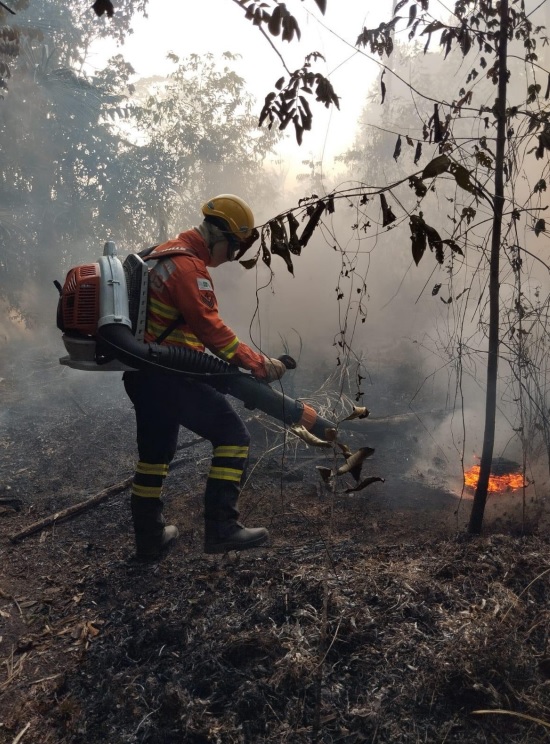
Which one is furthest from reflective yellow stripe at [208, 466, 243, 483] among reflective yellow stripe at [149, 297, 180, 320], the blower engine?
reflective yellow stripe at [149, 297, 180, 320]

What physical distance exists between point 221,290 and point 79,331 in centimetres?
1239

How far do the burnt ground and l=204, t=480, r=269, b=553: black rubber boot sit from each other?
0.12 meters

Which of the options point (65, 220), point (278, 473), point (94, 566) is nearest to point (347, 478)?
point (278, 473)

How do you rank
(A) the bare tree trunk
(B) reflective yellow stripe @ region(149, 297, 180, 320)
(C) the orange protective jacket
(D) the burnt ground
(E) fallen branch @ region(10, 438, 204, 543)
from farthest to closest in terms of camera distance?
1. (E) fallen branch @ region(10, 438, 204, 543)
2. (B) reflective yellow stripe @ region(149, 297, 180, 320)
3. (C) the orange protective jacket
4. (A) the bare tree trunk
5. (D) the burnt ground

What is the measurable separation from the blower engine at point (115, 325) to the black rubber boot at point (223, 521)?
67 centimetres

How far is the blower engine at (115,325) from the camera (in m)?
3.38

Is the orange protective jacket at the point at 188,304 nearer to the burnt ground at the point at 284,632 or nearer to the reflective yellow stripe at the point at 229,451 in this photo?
the reflective yellow stripe at the point at 229,451

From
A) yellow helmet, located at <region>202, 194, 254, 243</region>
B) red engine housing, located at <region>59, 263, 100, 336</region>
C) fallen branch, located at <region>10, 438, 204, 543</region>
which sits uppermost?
yellow helmet, located at <region>202, 194, 254, 243</region>

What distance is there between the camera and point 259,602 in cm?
291

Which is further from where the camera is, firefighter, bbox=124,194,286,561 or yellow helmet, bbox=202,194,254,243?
yellow helmet, bbox=202,194,254,243

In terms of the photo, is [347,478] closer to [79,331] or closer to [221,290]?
[79,331]

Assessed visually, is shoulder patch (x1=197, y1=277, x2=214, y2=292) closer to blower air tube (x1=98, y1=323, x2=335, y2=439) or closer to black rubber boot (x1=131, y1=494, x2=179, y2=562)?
blower air tube (x1=98, y1=323, x2=335, y2=439)

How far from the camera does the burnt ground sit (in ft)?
7.24

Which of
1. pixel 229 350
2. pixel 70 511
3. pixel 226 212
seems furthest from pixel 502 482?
pixel 70 511
